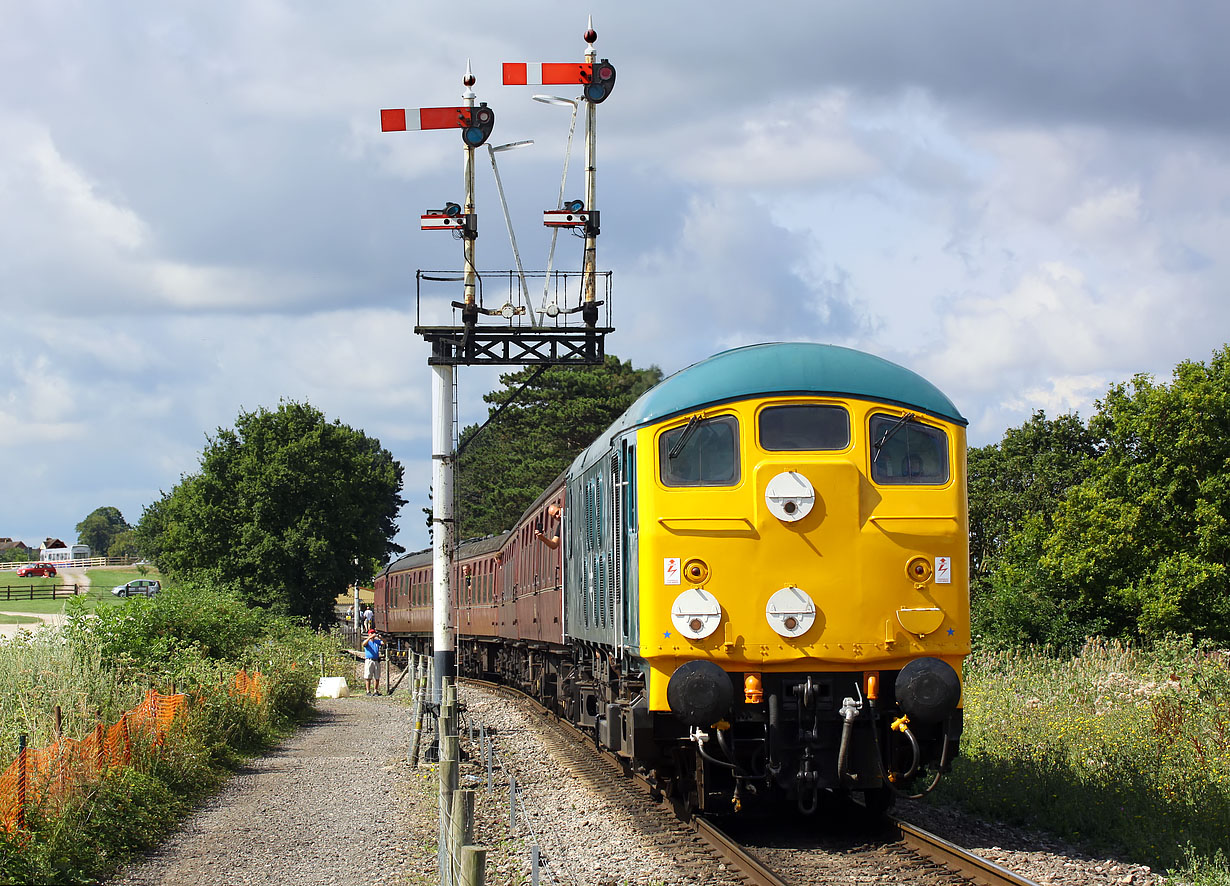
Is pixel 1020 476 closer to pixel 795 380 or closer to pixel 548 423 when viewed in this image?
pixel 548 423

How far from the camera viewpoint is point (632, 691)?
1064cm

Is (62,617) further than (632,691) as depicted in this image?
Yes

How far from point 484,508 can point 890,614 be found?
1975 inches

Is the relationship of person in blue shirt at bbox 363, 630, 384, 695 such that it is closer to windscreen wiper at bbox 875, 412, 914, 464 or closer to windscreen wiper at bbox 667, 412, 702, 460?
windscreen wiper at bbox 667, 412, 702, 460

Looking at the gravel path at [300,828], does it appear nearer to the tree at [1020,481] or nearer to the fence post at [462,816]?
the fence post at [462,816]

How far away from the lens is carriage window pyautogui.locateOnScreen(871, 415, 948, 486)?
975cm

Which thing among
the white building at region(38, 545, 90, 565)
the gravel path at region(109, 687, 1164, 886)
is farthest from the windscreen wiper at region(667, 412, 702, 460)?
the white building at region(38, 545, 90, 565)

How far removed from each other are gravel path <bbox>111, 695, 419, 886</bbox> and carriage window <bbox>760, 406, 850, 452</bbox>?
4.39 m

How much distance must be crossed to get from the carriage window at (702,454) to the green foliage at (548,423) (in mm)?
34880

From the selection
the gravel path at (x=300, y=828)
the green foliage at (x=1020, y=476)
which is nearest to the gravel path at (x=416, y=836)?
the gravel path at (x=300, y=828)

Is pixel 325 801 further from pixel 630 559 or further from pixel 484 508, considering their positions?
pixel 484 508

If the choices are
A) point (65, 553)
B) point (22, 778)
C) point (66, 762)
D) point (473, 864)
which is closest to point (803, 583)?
point (473, 864)

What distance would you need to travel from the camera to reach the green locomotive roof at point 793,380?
9.84m

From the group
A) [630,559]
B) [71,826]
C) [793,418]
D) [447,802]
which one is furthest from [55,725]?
[793,418]
